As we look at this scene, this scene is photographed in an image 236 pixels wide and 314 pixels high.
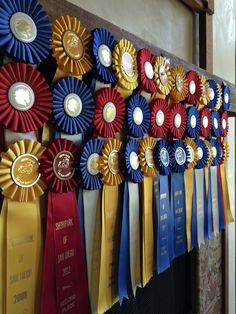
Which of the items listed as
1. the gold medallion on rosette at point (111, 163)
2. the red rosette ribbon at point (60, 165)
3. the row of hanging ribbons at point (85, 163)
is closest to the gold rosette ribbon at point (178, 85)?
the row of hanging ribbons at point (85, 163)

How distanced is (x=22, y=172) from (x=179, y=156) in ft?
1.32

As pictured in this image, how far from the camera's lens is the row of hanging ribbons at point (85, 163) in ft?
1.27

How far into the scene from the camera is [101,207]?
1.72 ft

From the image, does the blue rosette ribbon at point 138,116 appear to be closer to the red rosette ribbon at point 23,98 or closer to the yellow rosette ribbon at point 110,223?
the yellow rosette ribbon at point 110,223

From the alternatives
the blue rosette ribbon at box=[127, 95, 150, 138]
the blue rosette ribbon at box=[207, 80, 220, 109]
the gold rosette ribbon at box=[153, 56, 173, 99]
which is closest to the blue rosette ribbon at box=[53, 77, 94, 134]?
the blue rosette ribbon at box=[127, 95, 150, 138]

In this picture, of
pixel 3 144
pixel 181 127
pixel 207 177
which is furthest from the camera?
pixel 207 177

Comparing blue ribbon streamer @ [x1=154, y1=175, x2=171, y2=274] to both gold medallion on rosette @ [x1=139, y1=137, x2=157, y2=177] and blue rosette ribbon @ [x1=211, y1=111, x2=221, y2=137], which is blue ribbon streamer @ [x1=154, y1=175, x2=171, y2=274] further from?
blue rosette ribbon @ [x1=211, y1=111, x2=221, y2=137]

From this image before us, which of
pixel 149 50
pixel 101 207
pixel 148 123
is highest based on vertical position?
pixel 149 50

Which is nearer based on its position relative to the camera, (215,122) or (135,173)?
(135,173)

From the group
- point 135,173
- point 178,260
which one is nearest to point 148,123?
point 135,173

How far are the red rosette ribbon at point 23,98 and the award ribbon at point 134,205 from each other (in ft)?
0.62

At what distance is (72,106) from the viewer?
451 mm

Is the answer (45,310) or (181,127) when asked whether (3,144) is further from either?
(181,127)

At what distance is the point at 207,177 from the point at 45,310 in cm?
56
